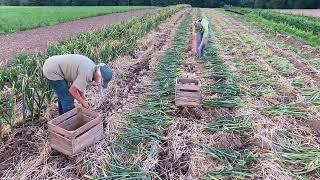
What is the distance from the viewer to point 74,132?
3.75m

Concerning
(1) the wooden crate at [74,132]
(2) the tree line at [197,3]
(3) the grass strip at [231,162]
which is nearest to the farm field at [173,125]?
(3) the grass strip at [231,162]

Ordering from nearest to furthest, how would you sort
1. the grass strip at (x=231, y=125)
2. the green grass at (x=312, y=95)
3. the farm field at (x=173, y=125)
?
the farm field at (x=173, y=125)
the grass strip at (x=231, y=125)
the green grass at (x=312, y=95)

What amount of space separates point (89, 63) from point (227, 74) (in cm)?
421

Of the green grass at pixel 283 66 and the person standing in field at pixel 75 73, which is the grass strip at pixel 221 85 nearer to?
the green grass at pixel 283 66

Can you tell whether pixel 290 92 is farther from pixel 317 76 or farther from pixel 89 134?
pixel 89 134

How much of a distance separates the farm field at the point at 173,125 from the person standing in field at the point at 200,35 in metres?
0.92

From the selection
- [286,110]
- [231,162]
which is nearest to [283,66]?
[286,110]

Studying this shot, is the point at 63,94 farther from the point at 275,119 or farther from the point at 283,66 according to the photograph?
the point at 283,66

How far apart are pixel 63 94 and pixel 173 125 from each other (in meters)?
1.62

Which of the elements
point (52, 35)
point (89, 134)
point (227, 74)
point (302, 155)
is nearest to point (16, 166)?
point (89, 134)

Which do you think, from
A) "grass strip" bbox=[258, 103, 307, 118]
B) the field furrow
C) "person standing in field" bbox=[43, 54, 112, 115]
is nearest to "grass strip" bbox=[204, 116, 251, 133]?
the field furrow

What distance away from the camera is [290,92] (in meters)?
6.40

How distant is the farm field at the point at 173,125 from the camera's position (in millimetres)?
3779

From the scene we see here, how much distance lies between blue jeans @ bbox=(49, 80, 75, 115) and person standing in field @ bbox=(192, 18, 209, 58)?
15.9ft
